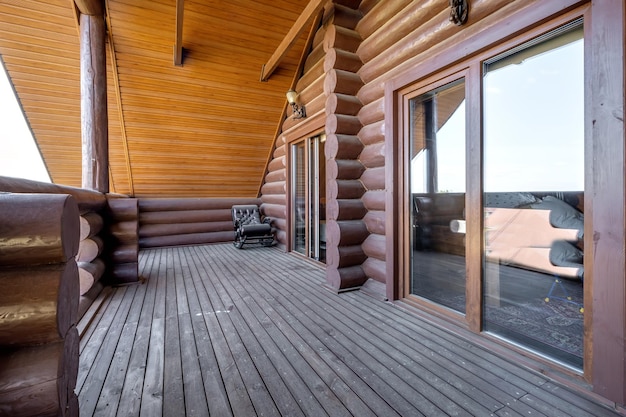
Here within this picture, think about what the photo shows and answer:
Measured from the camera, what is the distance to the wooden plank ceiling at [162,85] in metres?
4.15

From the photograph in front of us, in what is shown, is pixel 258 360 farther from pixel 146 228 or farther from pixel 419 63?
pixel 146 228

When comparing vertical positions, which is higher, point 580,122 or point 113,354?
point 580,122

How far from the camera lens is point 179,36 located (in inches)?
163

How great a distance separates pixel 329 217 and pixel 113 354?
2.35m

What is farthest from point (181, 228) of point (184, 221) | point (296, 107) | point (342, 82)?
point (342, 82)

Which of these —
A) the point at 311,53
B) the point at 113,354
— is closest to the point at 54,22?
the point at 311,53

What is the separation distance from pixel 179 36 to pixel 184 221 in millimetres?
4173

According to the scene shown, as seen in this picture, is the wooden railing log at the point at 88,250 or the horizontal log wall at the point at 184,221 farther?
the horizontal log wall at the point at 184,221

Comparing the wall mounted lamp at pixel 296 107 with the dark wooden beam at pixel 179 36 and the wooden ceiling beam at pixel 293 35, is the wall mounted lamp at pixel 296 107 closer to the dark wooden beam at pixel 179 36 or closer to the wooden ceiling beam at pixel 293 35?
the wooden ceiling beam at pixel 293 35

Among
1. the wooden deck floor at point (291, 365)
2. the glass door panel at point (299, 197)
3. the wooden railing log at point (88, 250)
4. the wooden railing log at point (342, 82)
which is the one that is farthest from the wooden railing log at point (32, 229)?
the glass door panel at point (299, 197)

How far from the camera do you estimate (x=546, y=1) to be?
179 cm

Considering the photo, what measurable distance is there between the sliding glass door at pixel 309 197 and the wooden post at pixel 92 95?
3.02 metres

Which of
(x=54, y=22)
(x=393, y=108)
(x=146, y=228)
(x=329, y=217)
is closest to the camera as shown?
(x=393, y=108)

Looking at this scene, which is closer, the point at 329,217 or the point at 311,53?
the point at 329,217
